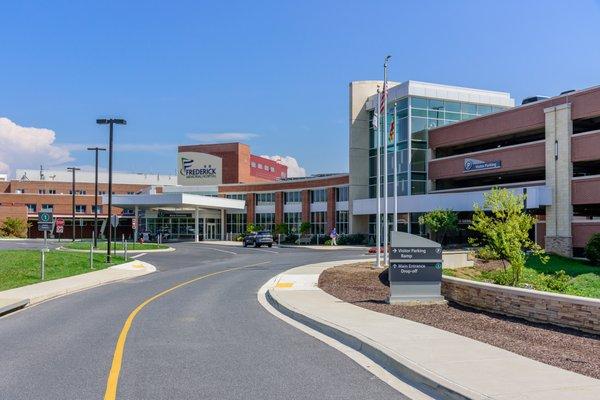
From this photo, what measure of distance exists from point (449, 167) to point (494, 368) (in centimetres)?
4617

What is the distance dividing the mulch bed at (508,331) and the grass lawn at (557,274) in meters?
4.25

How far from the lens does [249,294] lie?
18609 mm

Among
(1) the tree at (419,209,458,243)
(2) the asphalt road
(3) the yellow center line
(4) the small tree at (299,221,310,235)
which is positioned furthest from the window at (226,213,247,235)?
(2) the asphalt road

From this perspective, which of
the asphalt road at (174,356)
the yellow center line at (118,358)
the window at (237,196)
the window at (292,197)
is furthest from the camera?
the window at (237,196)

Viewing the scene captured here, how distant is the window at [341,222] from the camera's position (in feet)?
215

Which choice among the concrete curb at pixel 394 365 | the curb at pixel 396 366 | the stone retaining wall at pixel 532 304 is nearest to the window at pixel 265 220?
the stone retaining wall at pixel 532 304

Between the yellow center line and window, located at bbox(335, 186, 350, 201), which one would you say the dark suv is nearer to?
window, located at bbox(335, 186, 350, 201)

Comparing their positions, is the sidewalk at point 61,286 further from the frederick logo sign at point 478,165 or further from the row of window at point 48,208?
the row of window at point 48,208

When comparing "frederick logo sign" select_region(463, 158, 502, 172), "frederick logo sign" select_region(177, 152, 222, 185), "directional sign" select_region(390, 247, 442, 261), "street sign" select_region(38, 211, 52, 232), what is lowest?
"directional sign" select_region(390, 247, 442, 261)

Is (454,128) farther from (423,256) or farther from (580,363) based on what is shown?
(580,363)

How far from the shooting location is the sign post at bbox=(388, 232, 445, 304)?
49.2ft

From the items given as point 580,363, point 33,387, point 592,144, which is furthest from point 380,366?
point 592,144

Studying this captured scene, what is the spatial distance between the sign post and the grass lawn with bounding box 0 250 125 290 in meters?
13.1

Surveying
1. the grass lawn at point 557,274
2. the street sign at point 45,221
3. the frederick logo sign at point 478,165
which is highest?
the frederick logo sign at point 478,165
